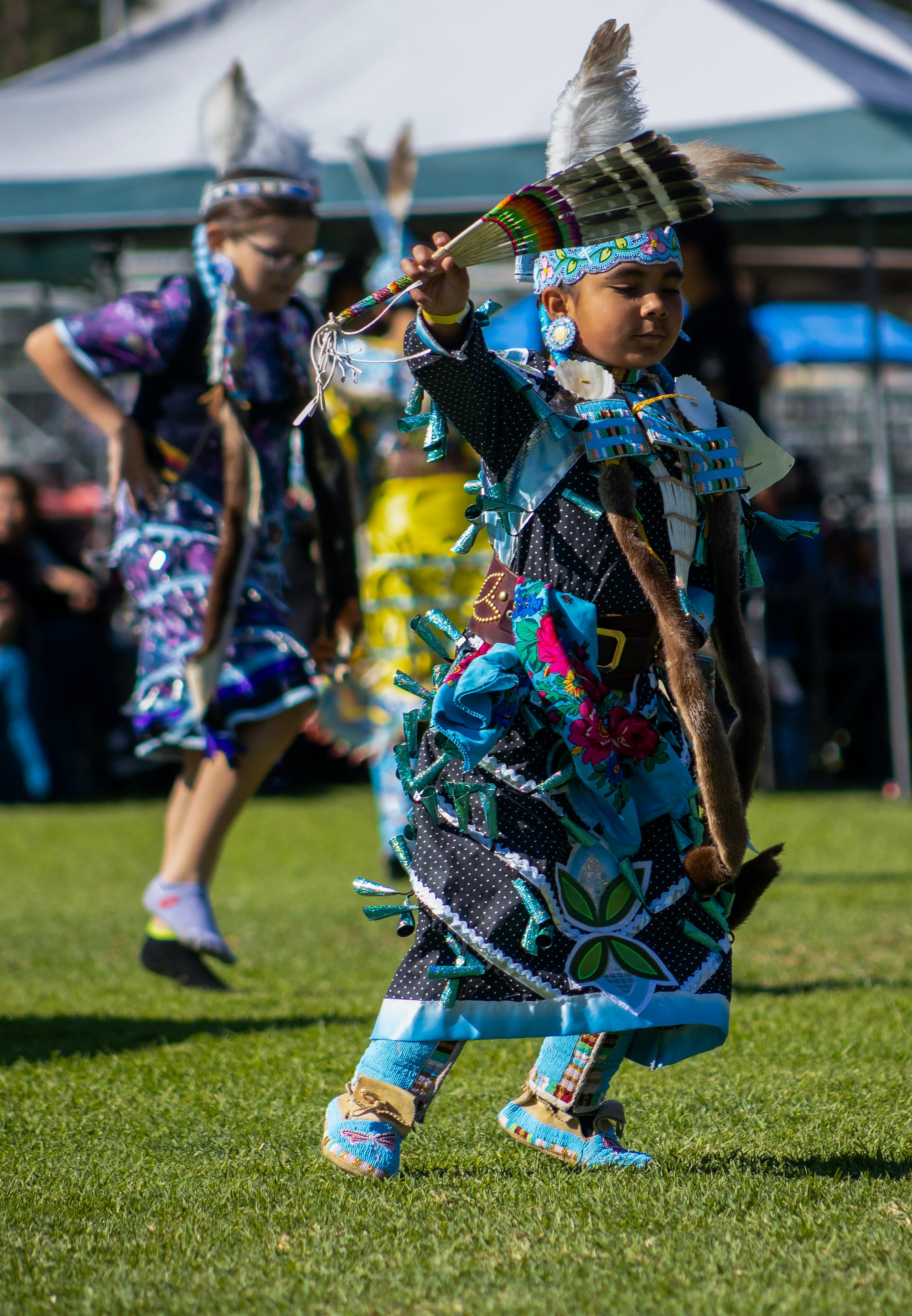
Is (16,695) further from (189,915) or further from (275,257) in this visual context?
(275,257)

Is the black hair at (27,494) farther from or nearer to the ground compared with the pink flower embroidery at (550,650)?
nearer to the ground

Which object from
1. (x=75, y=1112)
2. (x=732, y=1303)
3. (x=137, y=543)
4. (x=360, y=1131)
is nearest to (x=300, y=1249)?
(x=360, y=1131)

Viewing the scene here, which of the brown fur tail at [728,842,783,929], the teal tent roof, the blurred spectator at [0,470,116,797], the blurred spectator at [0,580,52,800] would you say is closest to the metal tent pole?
the teal tent roof

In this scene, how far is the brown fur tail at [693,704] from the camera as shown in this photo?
7.64ft

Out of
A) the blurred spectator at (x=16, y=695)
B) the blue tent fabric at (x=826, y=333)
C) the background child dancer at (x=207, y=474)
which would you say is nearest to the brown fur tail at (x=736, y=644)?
the background child dancer at (x=207, y=474)

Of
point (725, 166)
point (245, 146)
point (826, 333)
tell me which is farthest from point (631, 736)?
point (826, 333)

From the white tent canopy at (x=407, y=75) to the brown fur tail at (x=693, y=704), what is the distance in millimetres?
5471

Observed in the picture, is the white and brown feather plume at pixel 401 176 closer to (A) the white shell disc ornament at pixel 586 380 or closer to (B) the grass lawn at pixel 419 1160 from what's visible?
(B) the grass lawn at pixel 419 1160

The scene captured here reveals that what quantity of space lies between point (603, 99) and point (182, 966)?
2.50 meters

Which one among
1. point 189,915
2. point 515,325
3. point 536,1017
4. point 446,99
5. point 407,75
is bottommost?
point 189,915

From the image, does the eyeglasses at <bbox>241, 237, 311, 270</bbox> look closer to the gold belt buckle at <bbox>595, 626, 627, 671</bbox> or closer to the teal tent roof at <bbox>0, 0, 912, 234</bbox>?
the gold belt buckle at <bbox>595, 626, 627, 671</bbox>

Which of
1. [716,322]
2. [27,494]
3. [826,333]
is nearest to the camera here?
[716,322]

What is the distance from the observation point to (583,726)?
2.39 metres

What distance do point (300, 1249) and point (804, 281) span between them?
374 inches
